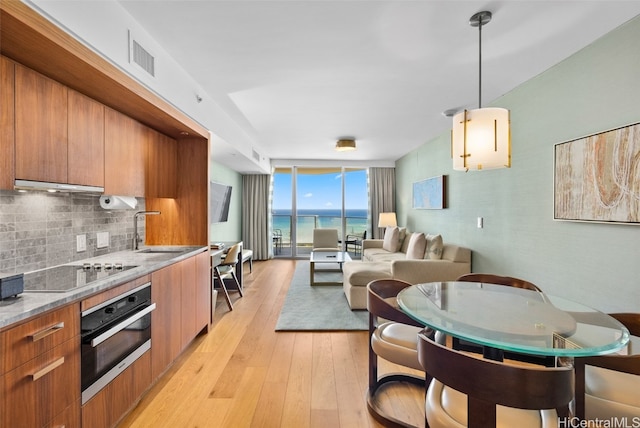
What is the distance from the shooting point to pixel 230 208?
275 inches

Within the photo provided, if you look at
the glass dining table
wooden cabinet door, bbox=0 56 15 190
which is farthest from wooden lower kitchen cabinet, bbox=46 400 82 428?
the glass dining table

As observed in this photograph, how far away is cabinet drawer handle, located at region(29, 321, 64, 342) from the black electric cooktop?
0.17 m

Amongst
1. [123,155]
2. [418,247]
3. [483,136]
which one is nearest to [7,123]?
[123,155]

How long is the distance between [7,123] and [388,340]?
231 centimetres

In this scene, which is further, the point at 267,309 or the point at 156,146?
the point at 267,309

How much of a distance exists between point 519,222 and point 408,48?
203 centimetres

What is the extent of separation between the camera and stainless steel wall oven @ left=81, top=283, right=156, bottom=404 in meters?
1.60

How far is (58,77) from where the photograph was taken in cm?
179

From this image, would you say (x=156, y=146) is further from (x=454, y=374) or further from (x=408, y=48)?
(x=454, y=374)

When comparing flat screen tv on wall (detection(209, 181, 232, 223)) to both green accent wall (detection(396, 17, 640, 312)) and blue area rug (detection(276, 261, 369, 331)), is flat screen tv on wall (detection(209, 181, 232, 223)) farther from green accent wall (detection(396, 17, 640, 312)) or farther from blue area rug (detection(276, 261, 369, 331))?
green accent wall (detection(396, 17, 640, 312))

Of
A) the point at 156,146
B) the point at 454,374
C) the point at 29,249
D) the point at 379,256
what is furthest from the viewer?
the point at 379,256

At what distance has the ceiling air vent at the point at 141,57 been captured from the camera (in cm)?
199

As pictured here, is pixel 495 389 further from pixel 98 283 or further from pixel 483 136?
pixel 98 283

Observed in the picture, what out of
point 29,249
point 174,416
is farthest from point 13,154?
point 174,416
